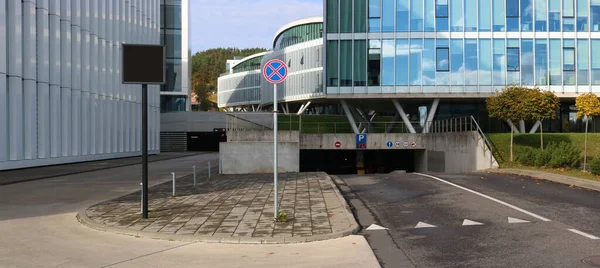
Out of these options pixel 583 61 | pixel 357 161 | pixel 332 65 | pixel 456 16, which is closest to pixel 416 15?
pixel 456 16

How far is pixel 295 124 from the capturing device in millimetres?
32781

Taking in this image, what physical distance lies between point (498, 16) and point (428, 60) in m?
5.56

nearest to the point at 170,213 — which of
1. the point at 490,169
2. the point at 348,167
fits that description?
the point at 490,169

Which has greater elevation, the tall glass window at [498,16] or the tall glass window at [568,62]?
the tall glass window at [498,16]

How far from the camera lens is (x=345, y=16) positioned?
38.2m

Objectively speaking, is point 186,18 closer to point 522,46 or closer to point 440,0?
point 440,0

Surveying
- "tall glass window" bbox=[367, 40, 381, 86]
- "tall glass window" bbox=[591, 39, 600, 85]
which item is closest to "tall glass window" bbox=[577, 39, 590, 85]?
"tall glass window" bbox=[591, 39, 600, 85]

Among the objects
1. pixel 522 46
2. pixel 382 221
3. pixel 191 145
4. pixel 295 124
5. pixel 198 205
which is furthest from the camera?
pixel 191 145

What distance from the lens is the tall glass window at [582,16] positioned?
36.1 m

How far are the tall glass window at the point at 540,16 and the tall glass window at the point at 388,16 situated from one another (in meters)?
9.52

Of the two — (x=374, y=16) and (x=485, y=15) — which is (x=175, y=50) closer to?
(x=374, y=16)

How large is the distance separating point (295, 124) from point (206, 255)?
2493cm

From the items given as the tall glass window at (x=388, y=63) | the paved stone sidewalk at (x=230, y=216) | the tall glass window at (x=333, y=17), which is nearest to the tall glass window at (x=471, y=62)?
the tall glass window at (x=388, y=63)

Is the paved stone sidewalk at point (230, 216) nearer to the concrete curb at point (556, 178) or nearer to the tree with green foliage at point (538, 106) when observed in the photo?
the concrete curb at point (556, 178)
